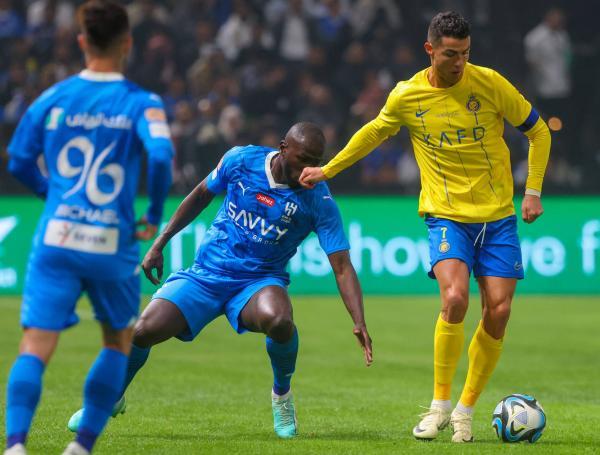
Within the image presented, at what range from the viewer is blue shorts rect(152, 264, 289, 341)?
278 inches

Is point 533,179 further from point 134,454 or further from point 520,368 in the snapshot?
point 520,368

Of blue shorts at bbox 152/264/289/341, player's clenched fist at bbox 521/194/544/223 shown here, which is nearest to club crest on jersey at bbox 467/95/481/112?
player's clenched fist at bbox 521/194/544/223

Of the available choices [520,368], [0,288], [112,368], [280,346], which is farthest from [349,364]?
[0,288]

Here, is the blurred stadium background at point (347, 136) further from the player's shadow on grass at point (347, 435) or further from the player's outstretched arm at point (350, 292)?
the player's outstretched arm at point (350, 292)

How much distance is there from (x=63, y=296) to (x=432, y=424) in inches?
101

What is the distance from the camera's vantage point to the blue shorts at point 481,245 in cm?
701

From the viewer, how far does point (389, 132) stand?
716 cm

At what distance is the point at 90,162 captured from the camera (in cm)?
523

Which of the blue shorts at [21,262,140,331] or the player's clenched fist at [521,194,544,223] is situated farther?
the player's clenched fist at [521,194,544,223]

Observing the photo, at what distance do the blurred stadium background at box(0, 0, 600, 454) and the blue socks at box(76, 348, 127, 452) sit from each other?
4.46m

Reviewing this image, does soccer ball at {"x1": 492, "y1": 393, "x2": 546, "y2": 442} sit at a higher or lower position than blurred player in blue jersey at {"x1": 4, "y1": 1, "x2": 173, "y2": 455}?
lower

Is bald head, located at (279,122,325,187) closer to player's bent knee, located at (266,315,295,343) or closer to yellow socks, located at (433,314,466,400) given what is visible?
player's bent knee, located at (266,315,295,343)

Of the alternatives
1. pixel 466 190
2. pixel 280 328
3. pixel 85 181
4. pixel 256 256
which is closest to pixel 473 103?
pixel 466 190

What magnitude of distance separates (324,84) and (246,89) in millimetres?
1264
